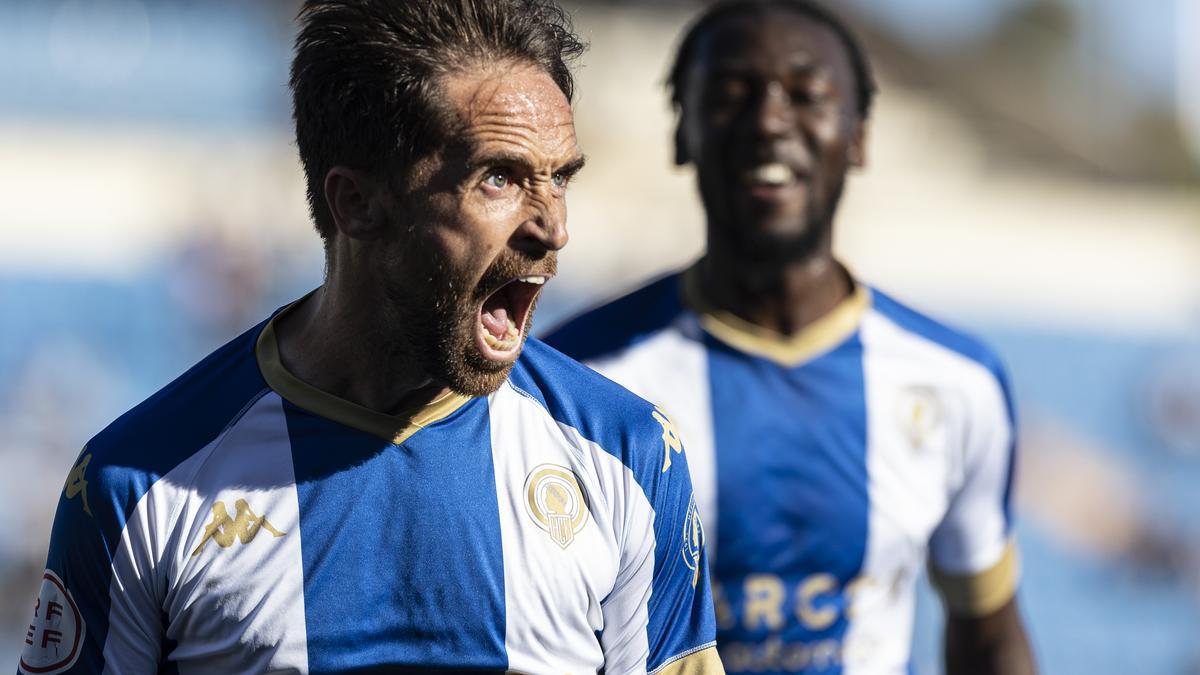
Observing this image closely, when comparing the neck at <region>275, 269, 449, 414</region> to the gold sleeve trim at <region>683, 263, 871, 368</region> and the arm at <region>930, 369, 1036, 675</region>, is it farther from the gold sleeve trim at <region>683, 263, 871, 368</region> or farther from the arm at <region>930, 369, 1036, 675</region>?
the arm at <region>930, 369, 1036, 675</region>

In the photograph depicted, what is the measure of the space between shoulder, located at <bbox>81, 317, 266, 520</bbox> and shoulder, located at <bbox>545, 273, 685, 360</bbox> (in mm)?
1601

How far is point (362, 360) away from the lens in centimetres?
264

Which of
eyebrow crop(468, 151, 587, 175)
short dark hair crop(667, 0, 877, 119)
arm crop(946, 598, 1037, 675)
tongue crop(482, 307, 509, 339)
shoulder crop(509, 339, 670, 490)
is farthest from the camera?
short dark hair crop(667, 0, 877, 119)

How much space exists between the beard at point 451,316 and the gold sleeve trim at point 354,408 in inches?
3.4

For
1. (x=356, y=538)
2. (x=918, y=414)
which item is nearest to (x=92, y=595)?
(x=356, y=538)

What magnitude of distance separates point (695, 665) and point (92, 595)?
1.00 m

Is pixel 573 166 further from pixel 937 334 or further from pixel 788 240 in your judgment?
pixel 937 334

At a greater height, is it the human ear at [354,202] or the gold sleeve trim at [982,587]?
the human ear at [354,202]

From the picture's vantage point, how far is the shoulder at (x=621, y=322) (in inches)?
167

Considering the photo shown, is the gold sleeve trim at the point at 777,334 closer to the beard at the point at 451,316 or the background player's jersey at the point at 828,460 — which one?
the background player's jersey at the point at 828,460

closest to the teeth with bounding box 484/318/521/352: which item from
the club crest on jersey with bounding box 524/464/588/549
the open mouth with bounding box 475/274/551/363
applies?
the open mouth with bounding box 475/274/551/363

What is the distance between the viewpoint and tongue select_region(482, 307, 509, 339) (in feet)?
8.43

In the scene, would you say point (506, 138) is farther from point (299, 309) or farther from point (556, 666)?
point (556, 666)

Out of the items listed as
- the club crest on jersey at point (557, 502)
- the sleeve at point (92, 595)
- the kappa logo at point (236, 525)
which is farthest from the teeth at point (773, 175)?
the sleeve at point (92, 595)
